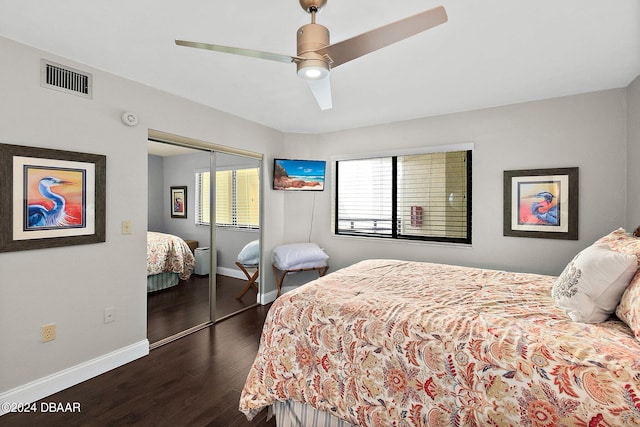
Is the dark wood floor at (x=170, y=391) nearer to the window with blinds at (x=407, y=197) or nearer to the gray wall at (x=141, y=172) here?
the gray wall at (x=141, y=172)

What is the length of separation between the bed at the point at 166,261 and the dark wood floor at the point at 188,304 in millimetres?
83

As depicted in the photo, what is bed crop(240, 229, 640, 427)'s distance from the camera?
3.91 ft

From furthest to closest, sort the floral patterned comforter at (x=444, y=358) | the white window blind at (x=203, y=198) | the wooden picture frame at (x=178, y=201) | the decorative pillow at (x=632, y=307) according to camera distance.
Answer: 1. the white window blind at (x=203, y=198)
2. the wooden picture frame at (x=178, y=201)
3. the decorative pillow at (x=632, y=307)
4. the floral patterned comforter at (x=444, y=358)

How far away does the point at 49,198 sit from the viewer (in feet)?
7.21

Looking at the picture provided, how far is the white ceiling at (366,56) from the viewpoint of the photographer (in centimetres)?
171

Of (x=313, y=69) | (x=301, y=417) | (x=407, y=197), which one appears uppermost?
(x=313, y=69)

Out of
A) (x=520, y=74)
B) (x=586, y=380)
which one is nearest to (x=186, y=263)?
(x=586, y=380)

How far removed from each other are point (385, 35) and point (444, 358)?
4.98ft

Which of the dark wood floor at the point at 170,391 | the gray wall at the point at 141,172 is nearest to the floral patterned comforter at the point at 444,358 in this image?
the dark wood floor at the point at 170,391

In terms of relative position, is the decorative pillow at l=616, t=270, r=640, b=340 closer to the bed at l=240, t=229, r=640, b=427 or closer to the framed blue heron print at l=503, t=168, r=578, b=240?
the bed at l=240, t=229, r=640, b=427

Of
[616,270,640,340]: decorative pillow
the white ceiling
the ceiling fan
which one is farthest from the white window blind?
[616,270,640,340]: decorative pillow

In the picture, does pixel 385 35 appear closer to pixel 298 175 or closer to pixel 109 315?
pixel 109 315

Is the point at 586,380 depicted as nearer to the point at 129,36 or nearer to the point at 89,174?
the point at 129,36

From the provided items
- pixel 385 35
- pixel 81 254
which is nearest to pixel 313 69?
pixel 385 35
